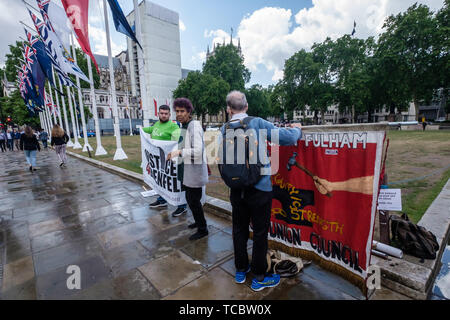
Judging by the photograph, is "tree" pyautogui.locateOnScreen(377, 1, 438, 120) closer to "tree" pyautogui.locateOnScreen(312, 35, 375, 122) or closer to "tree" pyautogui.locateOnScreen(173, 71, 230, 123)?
"tree" pyautogui.locateOnScreen(312, 35, 375, 122)

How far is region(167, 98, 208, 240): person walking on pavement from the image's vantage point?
113 inches

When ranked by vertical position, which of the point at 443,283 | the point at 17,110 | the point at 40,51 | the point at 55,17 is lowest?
the point at 443,283

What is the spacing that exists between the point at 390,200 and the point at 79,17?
1043 centimetres

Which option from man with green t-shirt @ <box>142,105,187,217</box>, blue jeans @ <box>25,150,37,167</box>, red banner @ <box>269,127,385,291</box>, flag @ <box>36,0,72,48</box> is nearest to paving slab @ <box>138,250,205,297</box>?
red banner @ <box>269,127,385,291</box>

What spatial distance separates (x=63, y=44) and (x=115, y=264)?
11497 mm

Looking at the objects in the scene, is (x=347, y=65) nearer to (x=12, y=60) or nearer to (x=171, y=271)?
(x=171, y=271)

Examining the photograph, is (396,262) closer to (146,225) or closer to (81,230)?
(146,225)

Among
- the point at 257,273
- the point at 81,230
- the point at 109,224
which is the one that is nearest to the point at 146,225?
the point at 109,224

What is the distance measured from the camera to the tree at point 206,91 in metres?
39.6

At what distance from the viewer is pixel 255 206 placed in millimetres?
2127

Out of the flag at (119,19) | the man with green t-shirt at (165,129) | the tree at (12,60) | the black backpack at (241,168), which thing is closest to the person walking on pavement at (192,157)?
the black backpack at (241,168)

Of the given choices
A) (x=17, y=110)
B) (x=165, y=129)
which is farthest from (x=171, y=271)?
(x=17, y=110)

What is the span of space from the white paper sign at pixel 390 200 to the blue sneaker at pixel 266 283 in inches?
57.5

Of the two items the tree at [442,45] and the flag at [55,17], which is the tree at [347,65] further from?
the flag at [55,17]
